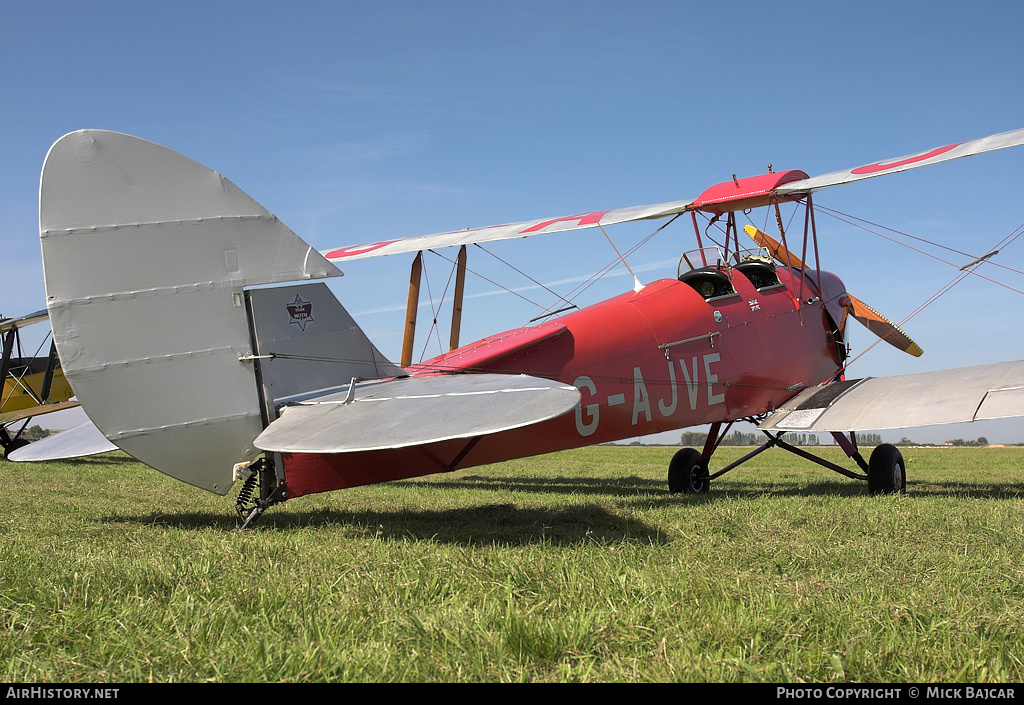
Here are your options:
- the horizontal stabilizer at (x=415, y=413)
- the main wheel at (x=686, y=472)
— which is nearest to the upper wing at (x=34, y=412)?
the main wheel at (x=686, y=472)

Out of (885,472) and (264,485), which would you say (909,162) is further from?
(264,485)

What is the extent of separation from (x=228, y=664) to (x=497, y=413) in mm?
1997

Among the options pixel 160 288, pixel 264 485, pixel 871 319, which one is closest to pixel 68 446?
pixel 264 485

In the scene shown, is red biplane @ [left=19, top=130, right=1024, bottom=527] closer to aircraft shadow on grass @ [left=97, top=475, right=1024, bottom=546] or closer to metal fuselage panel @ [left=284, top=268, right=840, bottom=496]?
metal fuselage panel @ [left=284, top=268, right=840, bottom=496]

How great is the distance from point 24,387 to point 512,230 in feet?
49.1

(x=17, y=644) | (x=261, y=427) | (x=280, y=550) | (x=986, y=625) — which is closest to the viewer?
(x=17, y=644)

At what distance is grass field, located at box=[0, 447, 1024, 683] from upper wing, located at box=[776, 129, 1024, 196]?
399 cm

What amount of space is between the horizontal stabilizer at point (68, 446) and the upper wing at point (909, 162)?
795 cm

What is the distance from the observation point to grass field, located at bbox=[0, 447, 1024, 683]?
2.70 m

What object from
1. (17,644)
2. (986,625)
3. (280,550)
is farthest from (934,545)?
(17,644)

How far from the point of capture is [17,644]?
2.94 metres

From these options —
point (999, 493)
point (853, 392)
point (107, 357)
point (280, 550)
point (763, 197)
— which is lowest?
point (999, 493)

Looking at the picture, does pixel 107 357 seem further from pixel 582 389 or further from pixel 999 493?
pixel 999 493

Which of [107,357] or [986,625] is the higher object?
[107,357]
